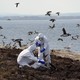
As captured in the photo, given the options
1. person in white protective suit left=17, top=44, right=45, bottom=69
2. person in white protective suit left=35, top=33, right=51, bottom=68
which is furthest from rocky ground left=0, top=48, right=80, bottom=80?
person in white protective suit left=35, top=33, right=51, bottom=68

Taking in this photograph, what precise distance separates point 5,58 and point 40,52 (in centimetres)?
338

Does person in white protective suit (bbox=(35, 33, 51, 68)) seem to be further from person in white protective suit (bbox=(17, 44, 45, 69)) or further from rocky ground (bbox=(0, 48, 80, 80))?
rocky ground (bbox=(0, 48, 80, 80))

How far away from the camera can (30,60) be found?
22.5 m

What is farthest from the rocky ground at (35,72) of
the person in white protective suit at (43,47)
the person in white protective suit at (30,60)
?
the person in white protective suit at (43,47)

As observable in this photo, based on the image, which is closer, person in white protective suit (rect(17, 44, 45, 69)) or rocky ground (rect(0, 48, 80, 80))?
rocky ground (rect(0, 48, 80, 80))

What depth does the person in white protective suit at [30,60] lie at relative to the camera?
22375mm

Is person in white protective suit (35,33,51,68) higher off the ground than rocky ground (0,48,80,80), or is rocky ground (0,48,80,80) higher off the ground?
person in white protective suit (35,33,51,68)

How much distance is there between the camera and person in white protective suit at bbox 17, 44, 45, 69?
22.4 m

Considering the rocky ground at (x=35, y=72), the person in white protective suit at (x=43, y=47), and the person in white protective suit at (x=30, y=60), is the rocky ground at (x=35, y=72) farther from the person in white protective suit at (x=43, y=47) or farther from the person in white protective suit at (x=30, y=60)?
the person in white protective suit at (x=43, y=47)

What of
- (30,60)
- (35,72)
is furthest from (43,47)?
(35,72)

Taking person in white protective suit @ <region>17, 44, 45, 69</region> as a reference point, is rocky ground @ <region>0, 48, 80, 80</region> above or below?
below

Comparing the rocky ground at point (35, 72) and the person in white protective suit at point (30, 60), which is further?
the person in white protective suit at point (30, 60)

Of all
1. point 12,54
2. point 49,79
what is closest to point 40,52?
point 49,79

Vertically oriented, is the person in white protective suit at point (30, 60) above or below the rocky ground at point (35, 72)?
above
